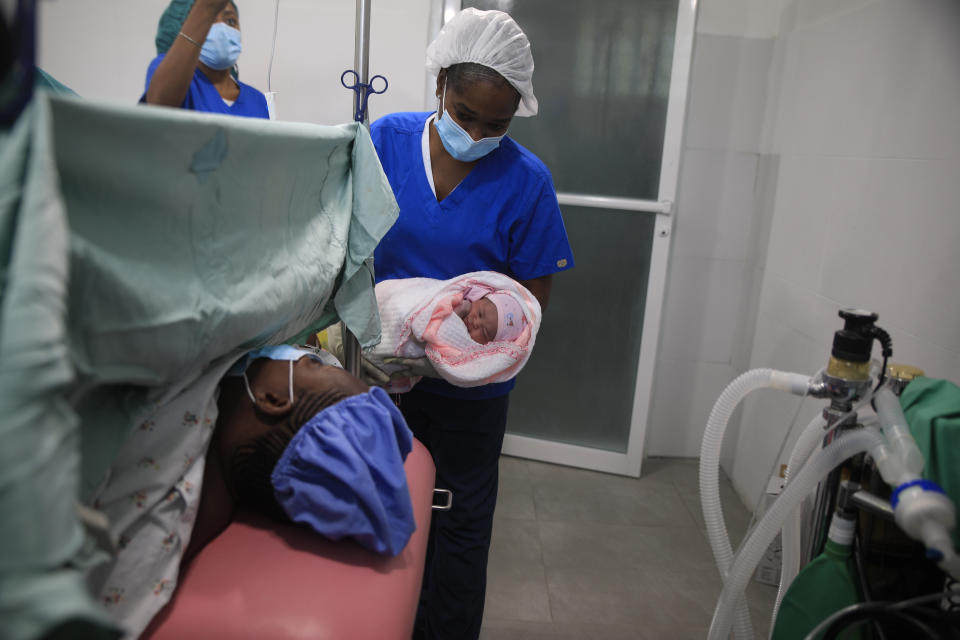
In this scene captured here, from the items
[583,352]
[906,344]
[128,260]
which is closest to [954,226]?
[906,344]

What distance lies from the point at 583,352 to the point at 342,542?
1.88m

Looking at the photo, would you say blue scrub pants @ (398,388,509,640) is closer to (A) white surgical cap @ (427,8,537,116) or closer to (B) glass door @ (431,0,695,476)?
(A) white surgical cap @ (427,8,537,116)

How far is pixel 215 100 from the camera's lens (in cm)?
154

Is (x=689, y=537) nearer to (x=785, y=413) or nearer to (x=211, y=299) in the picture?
(x=785, y=413)

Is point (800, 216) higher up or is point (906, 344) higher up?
point (800, 216)

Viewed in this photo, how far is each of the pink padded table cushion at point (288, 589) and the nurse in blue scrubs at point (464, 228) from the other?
1.87 feet

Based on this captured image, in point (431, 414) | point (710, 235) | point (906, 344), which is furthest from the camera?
point (710, 235)

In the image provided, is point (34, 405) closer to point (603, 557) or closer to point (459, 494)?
point (459, 494)

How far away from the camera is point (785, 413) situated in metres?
2.07

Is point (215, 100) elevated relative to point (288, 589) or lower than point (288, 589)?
elevated

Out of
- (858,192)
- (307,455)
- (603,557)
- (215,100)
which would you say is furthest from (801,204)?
(307,455)

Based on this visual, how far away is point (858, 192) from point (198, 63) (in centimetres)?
173

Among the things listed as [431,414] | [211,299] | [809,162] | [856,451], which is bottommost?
[431,414]

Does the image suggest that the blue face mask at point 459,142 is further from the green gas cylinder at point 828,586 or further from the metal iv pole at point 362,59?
the green gas cylinder at point 828,586
